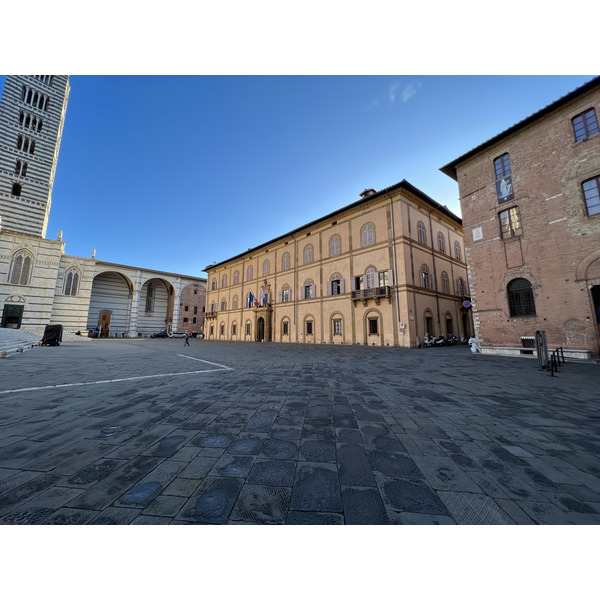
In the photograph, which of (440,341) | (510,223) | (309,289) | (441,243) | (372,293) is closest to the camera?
(510,223)

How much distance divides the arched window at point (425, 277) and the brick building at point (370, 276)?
8 cm

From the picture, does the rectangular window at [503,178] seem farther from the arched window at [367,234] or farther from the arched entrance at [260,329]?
the arched entrance at [260,329]

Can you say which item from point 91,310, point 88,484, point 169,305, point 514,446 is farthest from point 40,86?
point 514,446

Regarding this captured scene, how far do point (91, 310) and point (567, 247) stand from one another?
5003 cm

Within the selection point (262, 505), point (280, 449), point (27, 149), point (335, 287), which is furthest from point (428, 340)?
point (27, 149)

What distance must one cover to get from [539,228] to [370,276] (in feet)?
33.1

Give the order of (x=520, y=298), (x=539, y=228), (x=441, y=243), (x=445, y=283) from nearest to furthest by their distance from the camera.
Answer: (x=539, y=228) < (x=520, y=298) < (x=445, y=283) < (x=441, y=243)

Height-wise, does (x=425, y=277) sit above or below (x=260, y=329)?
above

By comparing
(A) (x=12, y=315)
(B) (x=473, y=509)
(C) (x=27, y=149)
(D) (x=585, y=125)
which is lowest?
(B) (x=473, y=509)

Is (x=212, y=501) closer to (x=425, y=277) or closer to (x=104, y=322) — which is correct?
(x=425, y=277)

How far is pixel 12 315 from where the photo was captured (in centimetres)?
2567

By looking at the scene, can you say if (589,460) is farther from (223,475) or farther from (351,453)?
(223,475)

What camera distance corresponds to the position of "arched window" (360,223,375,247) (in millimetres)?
20266

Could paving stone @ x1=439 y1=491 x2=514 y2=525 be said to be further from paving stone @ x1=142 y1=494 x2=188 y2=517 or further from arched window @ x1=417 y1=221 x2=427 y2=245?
arched window @ x1=417 y1=221 x2=427 y2=245
